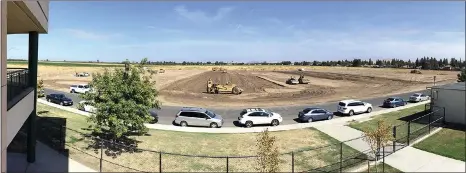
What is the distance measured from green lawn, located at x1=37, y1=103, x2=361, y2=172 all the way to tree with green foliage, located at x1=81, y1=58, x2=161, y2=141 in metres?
1.48

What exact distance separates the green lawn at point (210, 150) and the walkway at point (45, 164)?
54cm

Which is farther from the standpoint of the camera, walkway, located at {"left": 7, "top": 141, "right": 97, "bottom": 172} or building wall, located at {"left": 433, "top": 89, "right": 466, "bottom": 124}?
building wall, located at {"left": 433, "top": 89, "right": 466, "bottom": 124}

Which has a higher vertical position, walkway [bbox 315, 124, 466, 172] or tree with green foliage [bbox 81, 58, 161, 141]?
tree with green foliage [bbox 81, 58, 161, 141]

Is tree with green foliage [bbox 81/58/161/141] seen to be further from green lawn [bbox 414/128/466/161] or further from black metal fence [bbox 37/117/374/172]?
green lawn [bbox 414/128/466/161]

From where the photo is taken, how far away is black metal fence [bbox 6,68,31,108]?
10045 millimetres

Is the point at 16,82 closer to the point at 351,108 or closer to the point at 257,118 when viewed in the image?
the point at 257,118

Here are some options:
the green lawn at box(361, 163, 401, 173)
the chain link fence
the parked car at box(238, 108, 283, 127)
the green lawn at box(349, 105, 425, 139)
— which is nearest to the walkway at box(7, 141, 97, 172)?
the chain link fence

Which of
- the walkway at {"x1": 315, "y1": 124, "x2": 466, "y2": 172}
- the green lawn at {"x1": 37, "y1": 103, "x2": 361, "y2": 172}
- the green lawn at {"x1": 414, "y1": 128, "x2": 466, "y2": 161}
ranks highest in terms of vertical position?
the green lawn at {"x1": 414, "y1": 128, "x2": 466, "y2": 161}

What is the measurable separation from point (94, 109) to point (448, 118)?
20.8 meters

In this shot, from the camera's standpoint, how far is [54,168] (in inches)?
547

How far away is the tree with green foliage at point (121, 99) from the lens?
18000 mm

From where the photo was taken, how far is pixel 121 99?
18234 millimetres

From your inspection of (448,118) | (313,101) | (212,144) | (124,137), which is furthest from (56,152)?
(313,101)

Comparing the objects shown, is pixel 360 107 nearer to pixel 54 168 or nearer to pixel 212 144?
pixel 212 144
